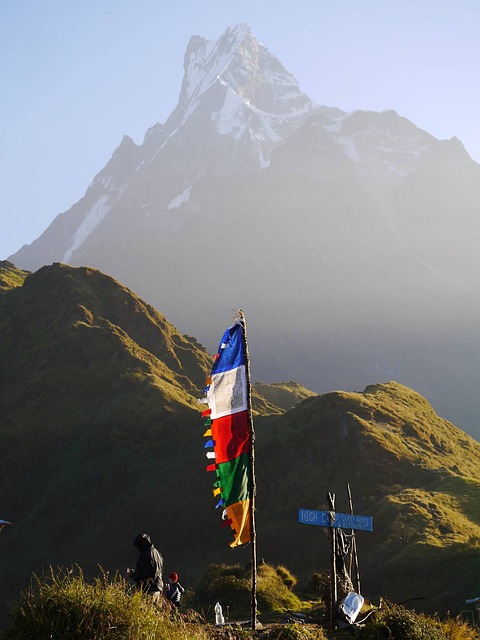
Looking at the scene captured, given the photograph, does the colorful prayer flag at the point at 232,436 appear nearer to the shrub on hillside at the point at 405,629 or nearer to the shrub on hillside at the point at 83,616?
the shrub on hillside at the point at 405,629

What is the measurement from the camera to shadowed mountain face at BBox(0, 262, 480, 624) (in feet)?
165

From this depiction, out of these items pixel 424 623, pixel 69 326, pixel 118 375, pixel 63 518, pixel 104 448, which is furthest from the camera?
pixel 69 326

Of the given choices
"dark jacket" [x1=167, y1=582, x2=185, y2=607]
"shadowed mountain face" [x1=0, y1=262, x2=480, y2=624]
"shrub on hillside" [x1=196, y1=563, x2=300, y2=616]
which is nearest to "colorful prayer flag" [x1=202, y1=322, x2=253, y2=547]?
"dark jacket" [x1=167, y1=582, x2=185, y2=607]

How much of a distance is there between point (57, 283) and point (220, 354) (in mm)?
104665

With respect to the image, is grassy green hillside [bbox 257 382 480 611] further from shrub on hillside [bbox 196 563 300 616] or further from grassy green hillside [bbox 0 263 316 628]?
grassy green hillside [bbox 0 263 316 628]

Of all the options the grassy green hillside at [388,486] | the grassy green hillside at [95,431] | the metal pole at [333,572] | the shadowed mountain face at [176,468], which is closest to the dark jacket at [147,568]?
the metal pole at [333,572]

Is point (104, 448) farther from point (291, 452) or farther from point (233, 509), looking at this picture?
point (233, 509)

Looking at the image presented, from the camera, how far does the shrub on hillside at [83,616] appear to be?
464 inches

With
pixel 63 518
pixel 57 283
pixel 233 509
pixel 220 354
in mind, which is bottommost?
pixel 63 518

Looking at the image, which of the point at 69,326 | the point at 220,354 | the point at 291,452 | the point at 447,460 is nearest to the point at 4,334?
the point at 69,326

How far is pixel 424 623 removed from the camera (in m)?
15.7

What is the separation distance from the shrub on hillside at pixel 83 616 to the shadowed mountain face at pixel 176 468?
23651 mm

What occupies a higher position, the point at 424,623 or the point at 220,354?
the point at 220,354

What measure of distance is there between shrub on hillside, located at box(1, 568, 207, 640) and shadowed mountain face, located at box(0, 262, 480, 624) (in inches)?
931
